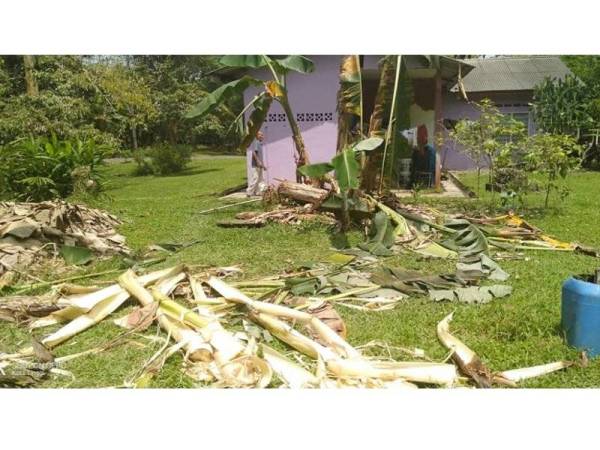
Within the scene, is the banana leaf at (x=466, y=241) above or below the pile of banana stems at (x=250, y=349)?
above

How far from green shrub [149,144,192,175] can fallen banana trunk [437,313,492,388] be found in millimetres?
15888

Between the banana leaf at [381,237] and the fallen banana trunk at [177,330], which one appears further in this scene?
the banana leaf at [381,237]

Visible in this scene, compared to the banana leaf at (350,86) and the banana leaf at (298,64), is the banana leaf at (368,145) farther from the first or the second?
the banana leaf at (298,64)

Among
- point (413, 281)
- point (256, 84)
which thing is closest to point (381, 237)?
point (413, 281)

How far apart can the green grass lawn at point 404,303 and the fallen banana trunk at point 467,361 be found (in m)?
0.08

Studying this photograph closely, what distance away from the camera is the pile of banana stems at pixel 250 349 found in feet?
9.66

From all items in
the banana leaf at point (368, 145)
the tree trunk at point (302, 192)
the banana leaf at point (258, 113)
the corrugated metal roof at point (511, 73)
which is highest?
→ the corrugated metal roof at point (511, 73)

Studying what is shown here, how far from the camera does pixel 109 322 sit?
3.94 m

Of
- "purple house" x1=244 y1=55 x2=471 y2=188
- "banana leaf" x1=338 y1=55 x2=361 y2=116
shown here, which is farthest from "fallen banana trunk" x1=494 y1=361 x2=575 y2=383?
"purple house" x1=244 y1=55 x2=471 y2=188

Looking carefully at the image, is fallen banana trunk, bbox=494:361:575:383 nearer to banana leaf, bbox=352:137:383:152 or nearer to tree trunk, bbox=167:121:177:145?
banana leaf, bbox=352:137:383:152

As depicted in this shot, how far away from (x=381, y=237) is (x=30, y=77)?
10.4 metres

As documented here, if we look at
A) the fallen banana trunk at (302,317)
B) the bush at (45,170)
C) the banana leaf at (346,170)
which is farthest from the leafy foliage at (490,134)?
the bush at (45,170)

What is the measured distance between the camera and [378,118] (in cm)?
697

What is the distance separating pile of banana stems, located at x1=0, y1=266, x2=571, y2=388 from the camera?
9.66 feet
